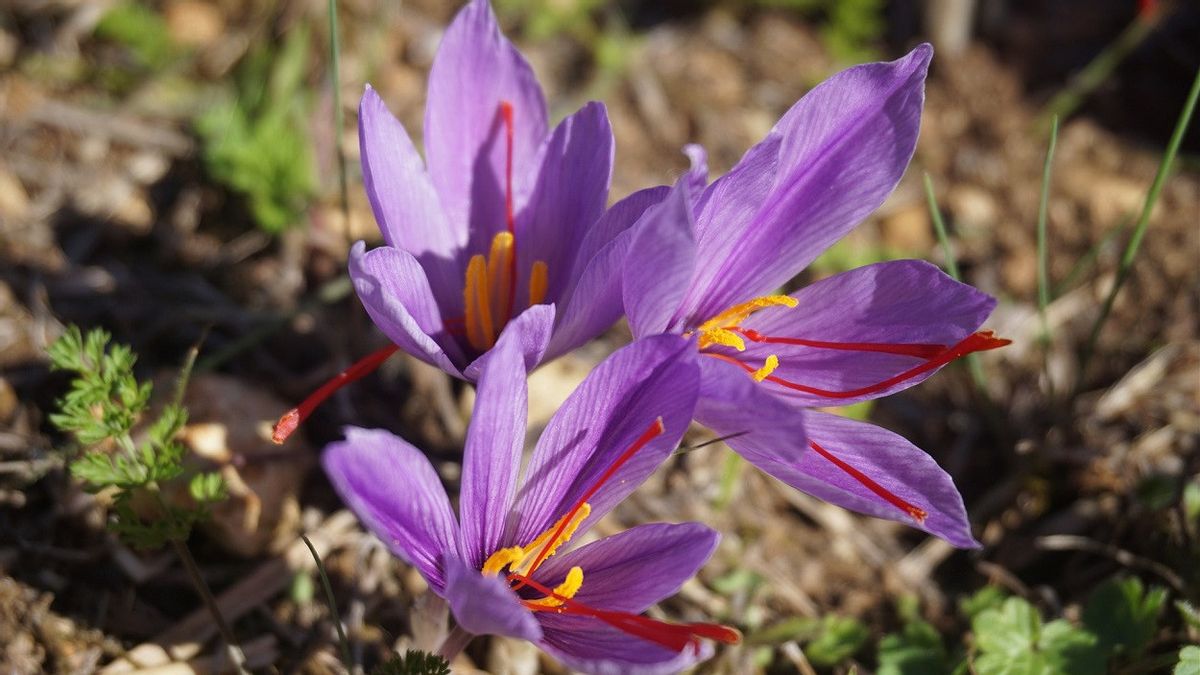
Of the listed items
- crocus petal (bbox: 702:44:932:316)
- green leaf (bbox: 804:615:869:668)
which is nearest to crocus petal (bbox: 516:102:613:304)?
crocus petal (bbox: 702:44:932:316)

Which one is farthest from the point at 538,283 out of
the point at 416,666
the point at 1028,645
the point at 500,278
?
the point at 1028,645

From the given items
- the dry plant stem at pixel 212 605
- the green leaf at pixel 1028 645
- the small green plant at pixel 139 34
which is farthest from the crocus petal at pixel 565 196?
the small green plant at pixel 139 34

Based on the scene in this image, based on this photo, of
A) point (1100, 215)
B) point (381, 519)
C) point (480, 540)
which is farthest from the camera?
point (1100, 215)

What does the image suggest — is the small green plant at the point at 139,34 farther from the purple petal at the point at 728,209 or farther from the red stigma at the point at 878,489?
the red stigma at the point at 878,489

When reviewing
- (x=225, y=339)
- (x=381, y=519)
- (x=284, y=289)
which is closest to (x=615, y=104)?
(x=284, y=289)

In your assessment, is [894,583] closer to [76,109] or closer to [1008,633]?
[1008,633]

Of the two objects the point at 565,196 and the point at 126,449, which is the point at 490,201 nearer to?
the point at 565,196
